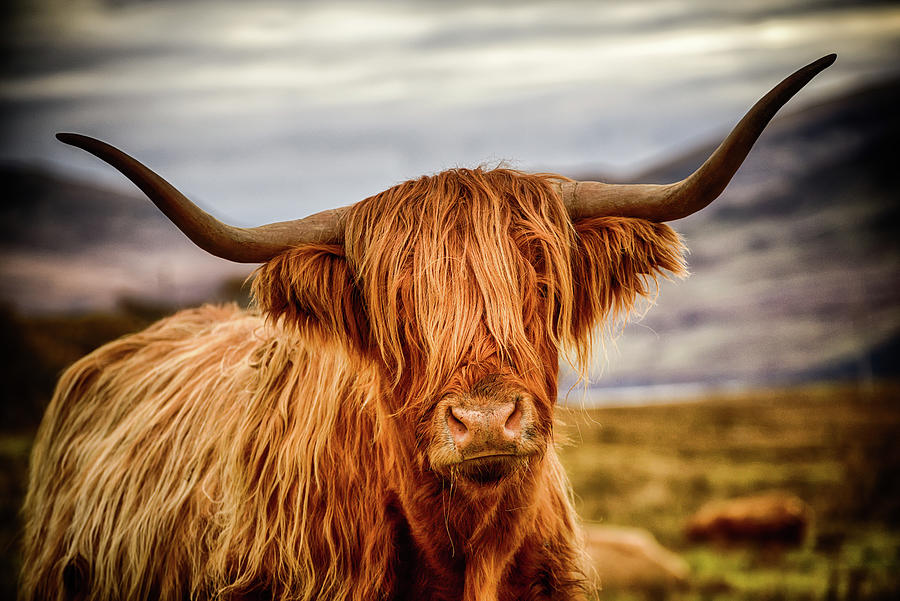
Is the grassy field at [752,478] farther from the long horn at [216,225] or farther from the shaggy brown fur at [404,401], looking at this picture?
the long horn at [216,225]

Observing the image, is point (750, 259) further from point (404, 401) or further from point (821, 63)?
point (404, 401)

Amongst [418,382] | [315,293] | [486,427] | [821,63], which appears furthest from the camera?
[315,293]

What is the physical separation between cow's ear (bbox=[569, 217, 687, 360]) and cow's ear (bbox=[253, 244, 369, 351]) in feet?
2.61

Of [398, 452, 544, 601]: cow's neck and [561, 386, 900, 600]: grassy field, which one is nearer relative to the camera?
[398, 452, 544, 601]: cow's neck

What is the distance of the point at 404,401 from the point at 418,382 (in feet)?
0.36

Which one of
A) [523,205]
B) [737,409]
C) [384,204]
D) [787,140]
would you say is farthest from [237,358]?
[787,140]

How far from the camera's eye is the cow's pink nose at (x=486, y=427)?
216 centimetres

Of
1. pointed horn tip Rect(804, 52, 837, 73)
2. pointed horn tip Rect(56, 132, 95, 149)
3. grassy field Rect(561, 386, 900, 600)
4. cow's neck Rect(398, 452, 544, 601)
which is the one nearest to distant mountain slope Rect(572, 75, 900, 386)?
grassy field Rect(561, 386, 900, 600)

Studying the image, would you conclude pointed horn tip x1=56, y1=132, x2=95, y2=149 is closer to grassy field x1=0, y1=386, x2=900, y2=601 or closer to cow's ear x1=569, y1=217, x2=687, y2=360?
cow's ear x1=569, y1=217, x2=687, y2=360

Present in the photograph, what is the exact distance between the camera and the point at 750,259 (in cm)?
7781

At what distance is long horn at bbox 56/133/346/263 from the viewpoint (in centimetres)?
243

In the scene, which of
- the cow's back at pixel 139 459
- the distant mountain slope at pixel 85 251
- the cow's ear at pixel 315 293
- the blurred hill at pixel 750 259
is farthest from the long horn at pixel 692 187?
the distant mountain slope at pixel 85 251

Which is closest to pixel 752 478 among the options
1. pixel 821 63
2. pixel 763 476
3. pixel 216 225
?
pixel 763 476

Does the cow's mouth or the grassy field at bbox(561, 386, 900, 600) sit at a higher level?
the cow's mouth
